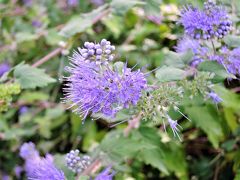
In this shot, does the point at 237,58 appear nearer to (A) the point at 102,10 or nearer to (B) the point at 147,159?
(B) the point at 147,159

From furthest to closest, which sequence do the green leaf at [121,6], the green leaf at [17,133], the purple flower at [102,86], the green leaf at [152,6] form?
the green leaf at [17,133] < the green leaf at [152,6] < the green leaf at [121,6] < the purple flower at [102,86]

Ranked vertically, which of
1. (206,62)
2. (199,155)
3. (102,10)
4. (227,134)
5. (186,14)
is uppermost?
(186,14)

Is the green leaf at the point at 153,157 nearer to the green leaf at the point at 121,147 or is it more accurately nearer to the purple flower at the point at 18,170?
the green leaf at the point at 121,147

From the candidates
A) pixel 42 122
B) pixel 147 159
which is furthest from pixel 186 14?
pixel 42 122

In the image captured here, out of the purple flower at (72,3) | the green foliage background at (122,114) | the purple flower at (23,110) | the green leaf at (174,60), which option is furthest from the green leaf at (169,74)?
the purple flower at (72,3)

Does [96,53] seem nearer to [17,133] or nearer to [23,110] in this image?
[17,133]

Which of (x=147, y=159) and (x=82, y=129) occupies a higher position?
(x=147, y=159)
